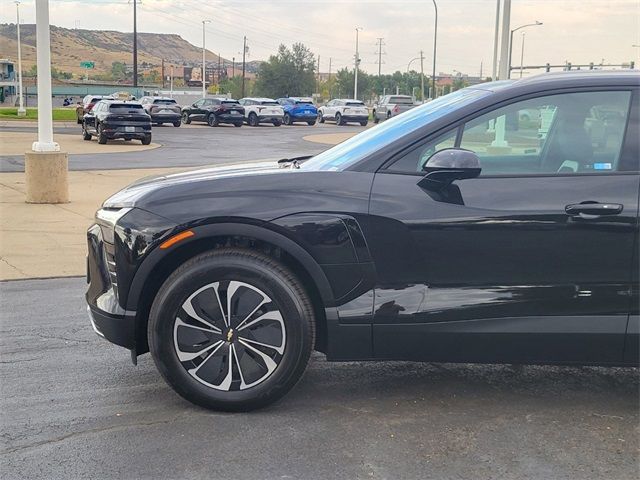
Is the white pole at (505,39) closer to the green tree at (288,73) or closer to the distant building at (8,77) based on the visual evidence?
the green tree at (288,73)

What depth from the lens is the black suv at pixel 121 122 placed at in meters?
25.7

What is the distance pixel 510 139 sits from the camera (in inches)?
160

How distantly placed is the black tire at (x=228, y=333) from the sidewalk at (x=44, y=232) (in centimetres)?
376

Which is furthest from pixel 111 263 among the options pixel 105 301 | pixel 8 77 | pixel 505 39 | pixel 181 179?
pixel 8 77

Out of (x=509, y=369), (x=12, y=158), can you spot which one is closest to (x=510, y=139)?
(x=509, y=369)

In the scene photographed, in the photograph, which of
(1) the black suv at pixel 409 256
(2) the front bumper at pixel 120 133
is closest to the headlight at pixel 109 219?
(1) the black suv at pixel 409 256

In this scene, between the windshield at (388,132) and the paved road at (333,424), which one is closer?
the paved road at (333,424)

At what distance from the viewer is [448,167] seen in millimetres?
3703

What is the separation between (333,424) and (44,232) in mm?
6503

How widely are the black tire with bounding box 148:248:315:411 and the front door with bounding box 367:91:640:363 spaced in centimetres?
44

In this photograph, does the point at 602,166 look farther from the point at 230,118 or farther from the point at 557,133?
the point at 230,118

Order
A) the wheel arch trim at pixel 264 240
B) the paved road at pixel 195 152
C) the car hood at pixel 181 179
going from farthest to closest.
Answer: the paved road at pixel 195 152, the car hood at pixel 181 179, the wheel arch trim at pixel 264 240

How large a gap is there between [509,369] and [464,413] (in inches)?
33.2

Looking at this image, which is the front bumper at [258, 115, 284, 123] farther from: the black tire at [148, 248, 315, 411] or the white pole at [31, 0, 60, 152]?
the black tire at [148, 248, 315, 411]
